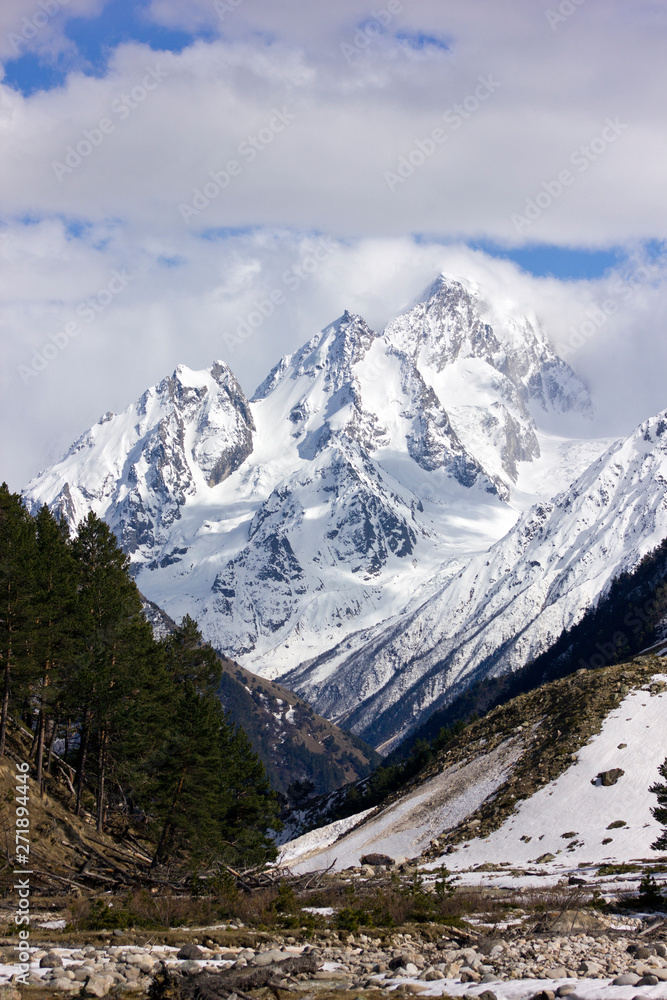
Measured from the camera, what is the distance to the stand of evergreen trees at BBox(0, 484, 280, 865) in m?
44.8

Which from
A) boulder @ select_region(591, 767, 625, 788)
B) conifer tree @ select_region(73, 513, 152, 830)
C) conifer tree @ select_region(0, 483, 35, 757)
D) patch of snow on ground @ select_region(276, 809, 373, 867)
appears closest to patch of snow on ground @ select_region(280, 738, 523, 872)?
boulder @ select_region(591, 767, 625, 788)

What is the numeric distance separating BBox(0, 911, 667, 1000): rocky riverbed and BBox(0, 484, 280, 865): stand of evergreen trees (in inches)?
779

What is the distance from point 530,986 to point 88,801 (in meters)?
41.7

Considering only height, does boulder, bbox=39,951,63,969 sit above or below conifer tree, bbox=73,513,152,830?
below

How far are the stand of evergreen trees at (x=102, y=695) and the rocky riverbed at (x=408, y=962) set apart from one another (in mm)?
19792

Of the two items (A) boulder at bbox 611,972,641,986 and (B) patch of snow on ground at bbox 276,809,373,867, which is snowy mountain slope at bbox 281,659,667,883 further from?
(A) boulder at bbox 611,972,641,986

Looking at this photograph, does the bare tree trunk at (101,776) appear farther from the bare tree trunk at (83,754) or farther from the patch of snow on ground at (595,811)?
the patch of snow on ground at (595,811)

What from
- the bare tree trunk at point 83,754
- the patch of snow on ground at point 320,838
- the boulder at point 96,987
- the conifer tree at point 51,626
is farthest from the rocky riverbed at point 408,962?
the patch of snow on ground at point 320,838

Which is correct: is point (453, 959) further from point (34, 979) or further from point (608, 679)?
point (608, 679)

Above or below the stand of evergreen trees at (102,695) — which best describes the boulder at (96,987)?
below

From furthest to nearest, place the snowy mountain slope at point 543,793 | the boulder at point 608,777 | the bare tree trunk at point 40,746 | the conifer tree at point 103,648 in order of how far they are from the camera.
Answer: the boulder at point 608,777, the snowy mountain slope at point 543,793, the conifer tree at point 103,648, the bare tree trunk at point 40,746

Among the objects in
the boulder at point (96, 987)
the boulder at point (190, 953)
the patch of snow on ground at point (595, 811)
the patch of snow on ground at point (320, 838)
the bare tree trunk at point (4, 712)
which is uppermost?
the bare tree trunk at point (4, 712)

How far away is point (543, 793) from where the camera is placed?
61.8m

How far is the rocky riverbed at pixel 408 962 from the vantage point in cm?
1822
